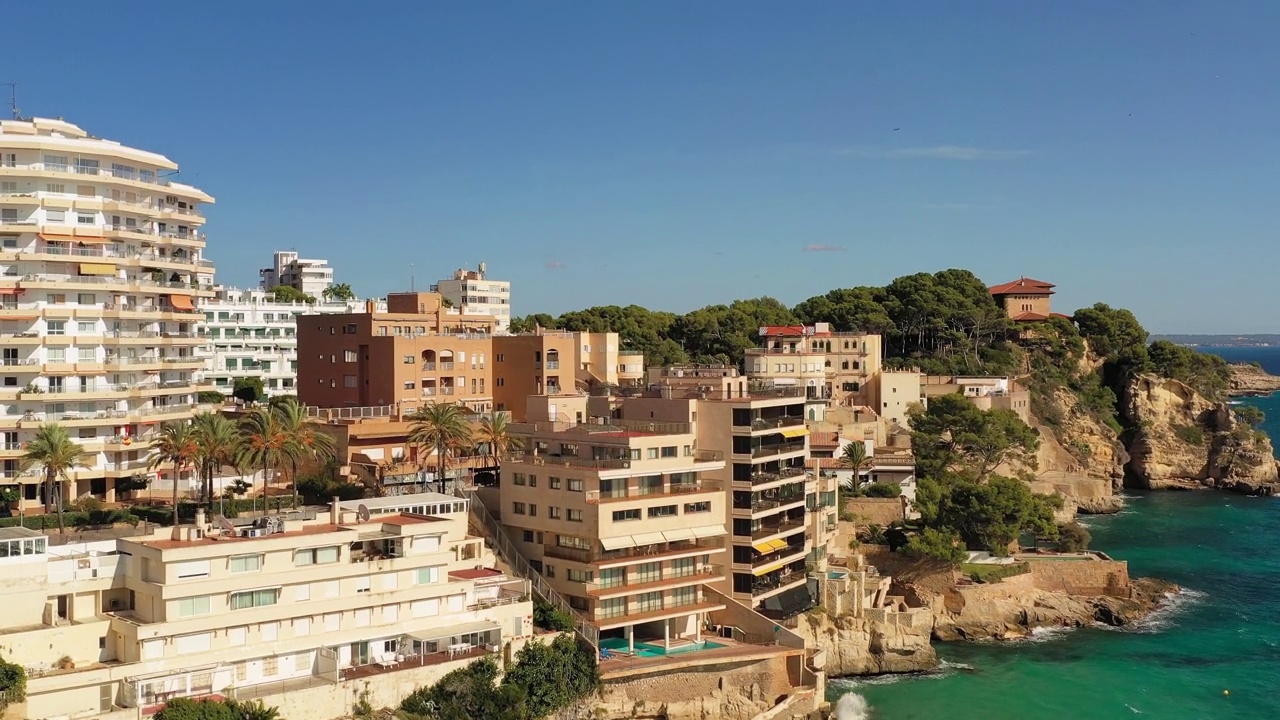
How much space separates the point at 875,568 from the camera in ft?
218

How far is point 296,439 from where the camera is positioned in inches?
2040

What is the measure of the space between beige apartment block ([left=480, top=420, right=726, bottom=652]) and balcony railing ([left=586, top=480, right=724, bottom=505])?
5cm

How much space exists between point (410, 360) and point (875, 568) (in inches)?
1158

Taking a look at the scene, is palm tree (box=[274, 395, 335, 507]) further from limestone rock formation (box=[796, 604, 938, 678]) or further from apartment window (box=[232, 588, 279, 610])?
limestone rock formation (box=[796, 604, 938, 678])

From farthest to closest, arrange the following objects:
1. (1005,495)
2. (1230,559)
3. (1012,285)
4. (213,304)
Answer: (1012,285)
(213,304)
(1230,559)
(1005,495)

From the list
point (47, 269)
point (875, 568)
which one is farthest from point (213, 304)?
point (875, 568)

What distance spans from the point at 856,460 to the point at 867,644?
651 inches

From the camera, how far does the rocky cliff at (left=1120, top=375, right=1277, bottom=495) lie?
11869 cm

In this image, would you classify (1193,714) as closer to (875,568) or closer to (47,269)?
(875,568)

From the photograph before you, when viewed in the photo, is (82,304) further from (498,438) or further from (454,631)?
(454,631)

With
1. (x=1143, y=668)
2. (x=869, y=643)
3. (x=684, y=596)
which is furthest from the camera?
(x=869, y=643)

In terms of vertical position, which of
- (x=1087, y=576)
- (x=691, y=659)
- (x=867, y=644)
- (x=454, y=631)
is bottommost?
(x=867, y=644)

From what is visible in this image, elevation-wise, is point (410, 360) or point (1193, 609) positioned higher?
point (410, 360)

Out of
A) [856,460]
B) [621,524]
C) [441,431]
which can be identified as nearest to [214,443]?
[441,431]
